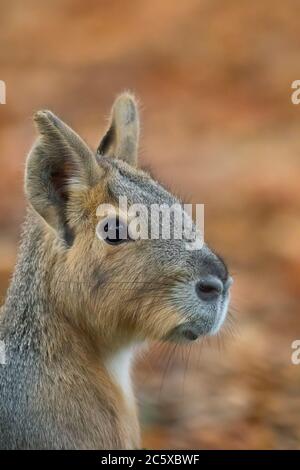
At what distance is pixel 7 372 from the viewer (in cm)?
470

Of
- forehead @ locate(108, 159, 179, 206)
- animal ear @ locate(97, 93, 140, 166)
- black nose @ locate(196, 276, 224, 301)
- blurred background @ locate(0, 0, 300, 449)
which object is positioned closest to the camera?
black nose @ locate(196, 276, 224, 301)

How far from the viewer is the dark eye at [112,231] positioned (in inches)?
178

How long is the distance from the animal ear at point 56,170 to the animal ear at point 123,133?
1.53ft

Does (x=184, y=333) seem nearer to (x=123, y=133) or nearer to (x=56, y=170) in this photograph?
(x=56, y=170)

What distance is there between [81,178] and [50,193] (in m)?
0.13

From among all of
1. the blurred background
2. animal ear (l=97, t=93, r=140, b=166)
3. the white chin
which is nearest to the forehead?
animal ear (l=97, t=93, r=140, b=166)

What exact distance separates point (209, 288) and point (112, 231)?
1.37ft

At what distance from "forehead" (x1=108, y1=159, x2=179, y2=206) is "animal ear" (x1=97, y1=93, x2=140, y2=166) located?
0.31 m

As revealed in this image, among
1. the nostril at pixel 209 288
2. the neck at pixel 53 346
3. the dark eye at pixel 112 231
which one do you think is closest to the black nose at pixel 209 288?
the nostril at pixel 209 288

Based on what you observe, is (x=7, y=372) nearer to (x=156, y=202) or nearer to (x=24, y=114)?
(x=156, y=202)

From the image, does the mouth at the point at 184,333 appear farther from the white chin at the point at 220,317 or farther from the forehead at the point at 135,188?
the forehead at the point at 135,188

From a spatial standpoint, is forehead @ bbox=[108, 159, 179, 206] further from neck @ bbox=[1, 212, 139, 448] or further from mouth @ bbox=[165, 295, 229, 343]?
mouth @ bbox=[165, 295, 229, 343]

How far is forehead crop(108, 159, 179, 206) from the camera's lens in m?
4.59

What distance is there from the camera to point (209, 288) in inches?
175
